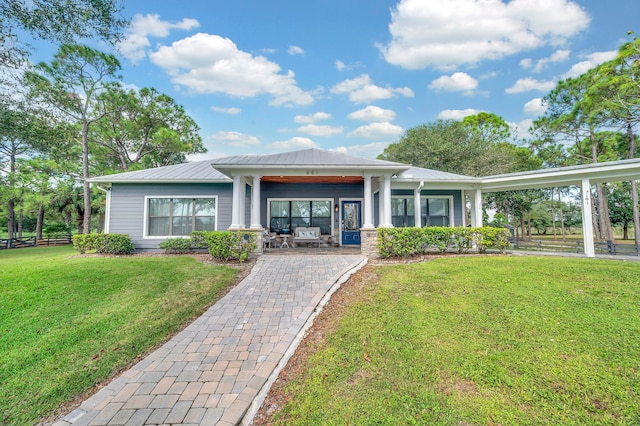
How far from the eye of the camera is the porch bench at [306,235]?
10125 millimetres

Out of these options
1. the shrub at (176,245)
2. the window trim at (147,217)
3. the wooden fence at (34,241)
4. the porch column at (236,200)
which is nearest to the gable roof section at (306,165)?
the porch column at (236,200)

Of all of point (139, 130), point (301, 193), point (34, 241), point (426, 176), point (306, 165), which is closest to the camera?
point (306, 165)

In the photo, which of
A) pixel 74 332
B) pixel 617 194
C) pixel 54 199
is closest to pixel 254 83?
pixel 74 332

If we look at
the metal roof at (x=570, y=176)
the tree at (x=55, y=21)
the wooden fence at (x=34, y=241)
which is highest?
the tree at (x=55, y=21)

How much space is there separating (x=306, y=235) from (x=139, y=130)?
57.5ft

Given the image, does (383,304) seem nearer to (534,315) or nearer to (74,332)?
(534,315)

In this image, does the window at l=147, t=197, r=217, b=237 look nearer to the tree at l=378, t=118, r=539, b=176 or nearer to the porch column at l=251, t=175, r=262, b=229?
the porch column at l=251, t=175, r=262, b=229

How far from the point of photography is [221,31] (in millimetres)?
11164

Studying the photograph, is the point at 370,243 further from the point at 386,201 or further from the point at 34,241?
the point at 34,241

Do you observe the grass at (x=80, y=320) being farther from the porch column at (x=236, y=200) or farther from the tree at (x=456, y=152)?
the tree at (x=456, y=152)

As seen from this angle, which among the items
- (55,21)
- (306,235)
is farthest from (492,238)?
(55,21)

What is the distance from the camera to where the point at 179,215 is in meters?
10.0

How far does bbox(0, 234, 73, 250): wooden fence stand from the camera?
16.6 meters

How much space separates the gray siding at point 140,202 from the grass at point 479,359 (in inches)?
286
